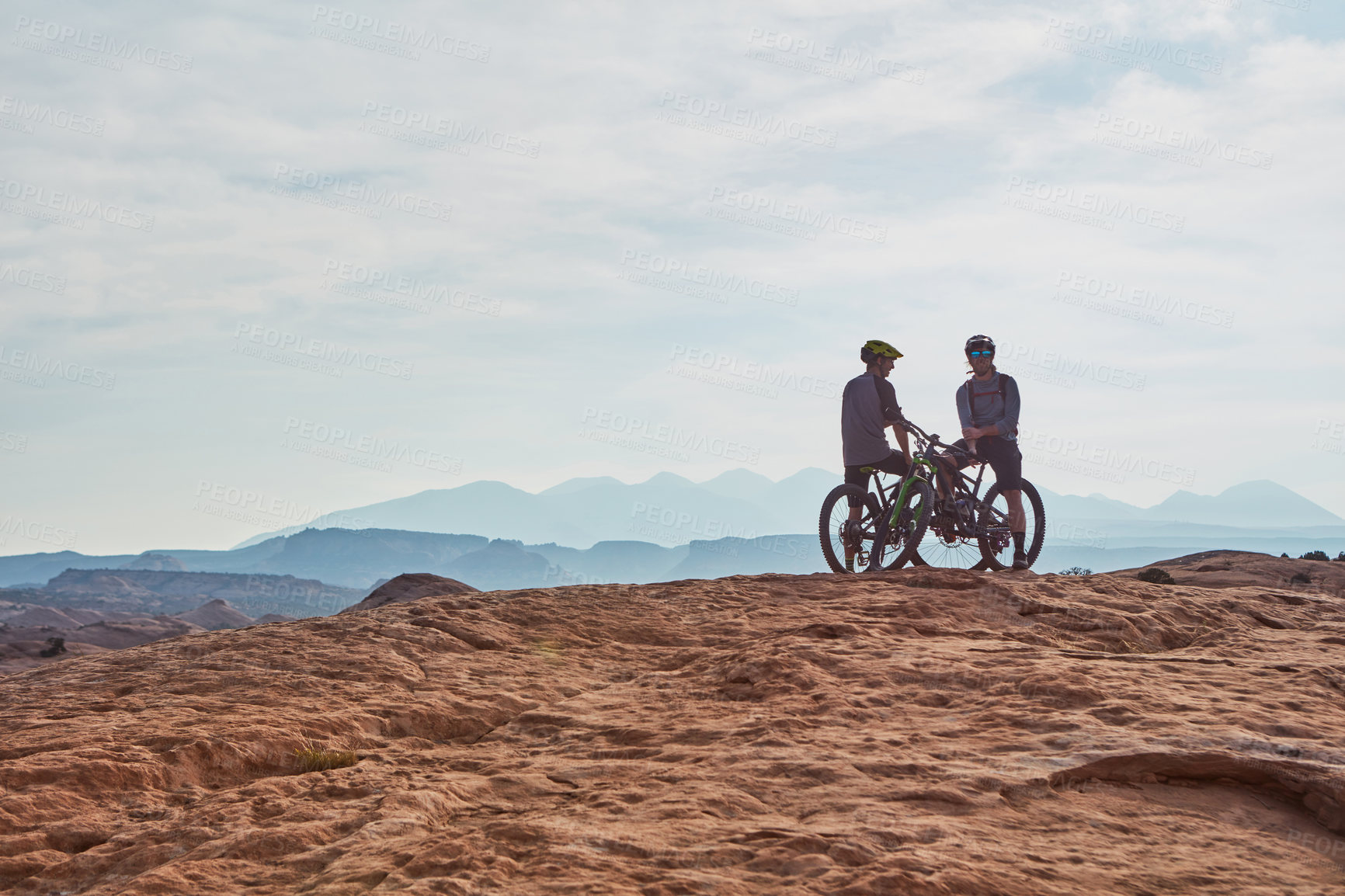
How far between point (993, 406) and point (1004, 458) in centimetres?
62

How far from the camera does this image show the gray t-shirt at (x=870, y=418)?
Result: 10148 mm

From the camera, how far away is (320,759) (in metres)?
4.72

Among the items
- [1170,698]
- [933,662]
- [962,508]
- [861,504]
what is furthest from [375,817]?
[962,508]

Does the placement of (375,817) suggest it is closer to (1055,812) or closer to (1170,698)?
(1055,812)

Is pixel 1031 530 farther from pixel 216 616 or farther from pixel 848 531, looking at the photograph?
pixel 216 616

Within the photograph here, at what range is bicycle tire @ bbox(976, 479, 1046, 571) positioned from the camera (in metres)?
10.4

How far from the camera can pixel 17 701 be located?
584 cm

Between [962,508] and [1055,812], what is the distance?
22.8ft

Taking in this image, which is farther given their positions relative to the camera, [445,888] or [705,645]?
[705,645]

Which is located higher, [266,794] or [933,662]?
[933,662]

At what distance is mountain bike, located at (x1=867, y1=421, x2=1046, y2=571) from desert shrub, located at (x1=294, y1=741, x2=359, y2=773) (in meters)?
6.53

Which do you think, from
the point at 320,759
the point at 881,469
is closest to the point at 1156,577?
the point at 881,469

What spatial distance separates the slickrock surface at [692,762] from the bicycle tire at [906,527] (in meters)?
2.46

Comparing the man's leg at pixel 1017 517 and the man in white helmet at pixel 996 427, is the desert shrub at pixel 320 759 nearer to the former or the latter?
the man in white helmet at pixel 996 427
